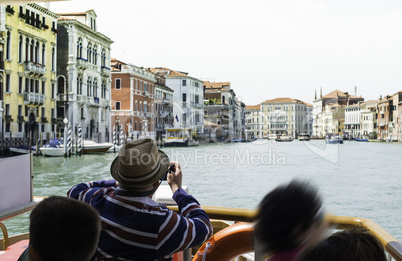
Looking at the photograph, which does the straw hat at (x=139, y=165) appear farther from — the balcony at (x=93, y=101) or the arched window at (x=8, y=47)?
the balcony at (x=93, y=101)

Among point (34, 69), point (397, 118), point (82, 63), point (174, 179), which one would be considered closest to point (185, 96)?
point (82, 63)

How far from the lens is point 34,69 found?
16.1 meters

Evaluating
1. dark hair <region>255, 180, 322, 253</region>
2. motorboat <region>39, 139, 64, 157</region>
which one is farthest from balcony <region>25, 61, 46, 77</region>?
dark hair <region>255, 180, 322, 253</region>

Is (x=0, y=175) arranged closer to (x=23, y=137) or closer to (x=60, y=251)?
(x=60, y=251)

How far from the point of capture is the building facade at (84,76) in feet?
61.0

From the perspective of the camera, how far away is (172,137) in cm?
2425

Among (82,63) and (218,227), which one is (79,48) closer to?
(82,63)

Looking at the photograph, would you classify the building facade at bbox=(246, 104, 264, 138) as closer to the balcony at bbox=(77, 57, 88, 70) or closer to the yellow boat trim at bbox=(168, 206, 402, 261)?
the balcony at bbox=(77, 57, 88, 70)

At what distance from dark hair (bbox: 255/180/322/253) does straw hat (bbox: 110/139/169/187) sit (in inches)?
12.3

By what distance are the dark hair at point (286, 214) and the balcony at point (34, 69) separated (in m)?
16.6

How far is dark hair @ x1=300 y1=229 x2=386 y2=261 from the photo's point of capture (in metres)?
0.45

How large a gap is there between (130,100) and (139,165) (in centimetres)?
2272

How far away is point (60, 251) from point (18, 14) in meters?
17.1

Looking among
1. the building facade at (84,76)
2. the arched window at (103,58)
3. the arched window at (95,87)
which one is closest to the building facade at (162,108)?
the building facade at (84,76)
